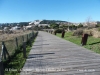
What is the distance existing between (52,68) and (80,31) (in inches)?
888

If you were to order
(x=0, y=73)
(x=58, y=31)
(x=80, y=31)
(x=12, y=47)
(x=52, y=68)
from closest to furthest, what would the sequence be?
(x=0, y=73) → (x=52, y=68) → (x=12, y=47) → (x=80, y=31) → (x=58, y=31)

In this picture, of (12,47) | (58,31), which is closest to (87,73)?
(12,47)

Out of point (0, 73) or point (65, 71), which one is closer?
point (0, 73)

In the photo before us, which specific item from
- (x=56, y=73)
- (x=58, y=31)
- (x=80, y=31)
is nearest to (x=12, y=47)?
(x=56, y=73)

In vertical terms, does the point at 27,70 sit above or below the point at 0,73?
below

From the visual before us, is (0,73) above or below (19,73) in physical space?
above

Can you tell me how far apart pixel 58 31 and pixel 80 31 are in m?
27.2

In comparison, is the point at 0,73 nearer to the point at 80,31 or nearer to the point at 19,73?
the point at 19,73

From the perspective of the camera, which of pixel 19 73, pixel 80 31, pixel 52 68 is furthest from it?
pixel 80 31

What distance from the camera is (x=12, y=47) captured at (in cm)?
1333

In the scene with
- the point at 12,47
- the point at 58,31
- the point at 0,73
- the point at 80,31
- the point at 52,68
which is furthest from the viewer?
the point at 58,31

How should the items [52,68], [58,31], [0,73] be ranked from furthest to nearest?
[58,31] → [52,68] → [0,73]

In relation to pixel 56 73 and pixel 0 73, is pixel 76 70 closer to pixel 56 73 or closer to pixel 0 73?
pixel 56 73

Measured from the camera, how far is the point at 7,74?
716 centimetres
